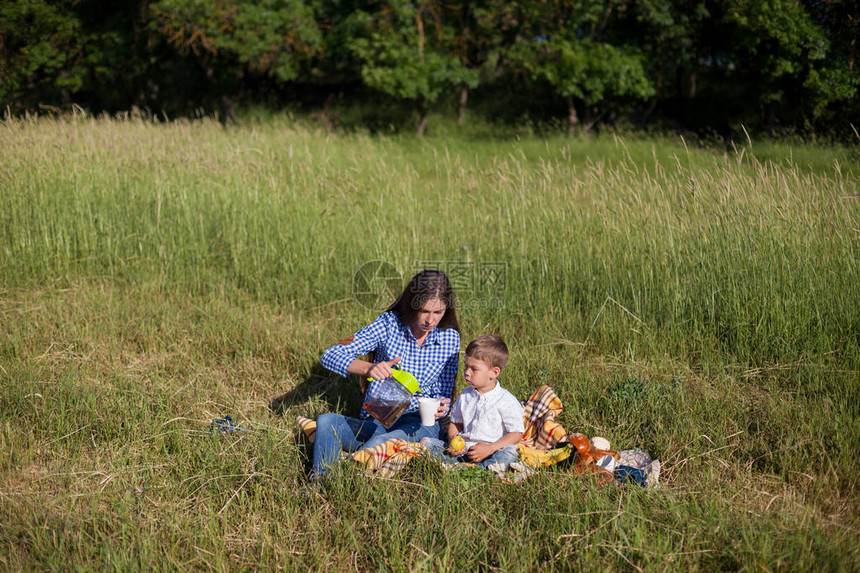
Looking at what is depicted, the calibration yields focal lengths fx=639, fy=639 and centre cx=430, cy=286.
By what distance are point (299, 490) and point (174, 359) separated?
196 centimetres

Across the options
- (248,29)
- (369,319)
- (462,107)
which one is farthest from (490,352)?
(462,107)

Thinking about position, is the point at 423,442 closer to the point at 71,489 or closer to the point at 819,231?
the point at 71,489

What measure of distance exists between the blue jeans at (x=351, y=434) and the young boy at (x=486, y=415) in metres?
0.16

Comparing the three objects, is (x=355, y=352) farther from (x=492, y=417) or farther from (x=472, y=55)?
(x=472, y=55)

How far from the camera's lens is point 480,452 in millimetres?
3172

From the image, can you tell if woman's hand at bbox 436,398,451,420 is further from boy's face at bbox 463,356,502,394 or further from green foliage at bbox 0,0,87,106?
green foliage at bbox 0,0,87,106

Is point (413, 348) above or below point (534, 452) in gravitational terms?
above

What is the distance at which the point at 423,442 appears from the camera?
130 inches

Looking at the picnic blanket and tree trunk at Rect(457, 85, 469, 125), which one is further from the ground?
tree trunk at Rect(457, 85, 469, 125)

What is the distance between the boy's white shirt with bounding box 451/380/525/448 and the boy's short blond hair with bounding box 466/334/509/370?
0.48 ft

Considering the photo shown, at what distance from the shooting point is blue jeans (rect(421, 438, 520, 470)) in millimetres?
3129

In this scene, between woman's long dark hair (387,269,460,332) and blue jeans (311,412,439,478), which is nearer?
blue jeans (311,412,439,478)

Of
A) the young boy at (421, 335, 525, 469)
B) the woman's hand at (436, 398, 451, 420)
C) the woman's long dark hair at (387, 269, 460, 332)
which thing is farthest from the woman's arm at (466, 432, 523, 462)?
the woman's long dark hair at (387, 269, 460, 332)

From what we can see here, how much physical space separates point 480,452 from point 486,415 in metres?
0.19
